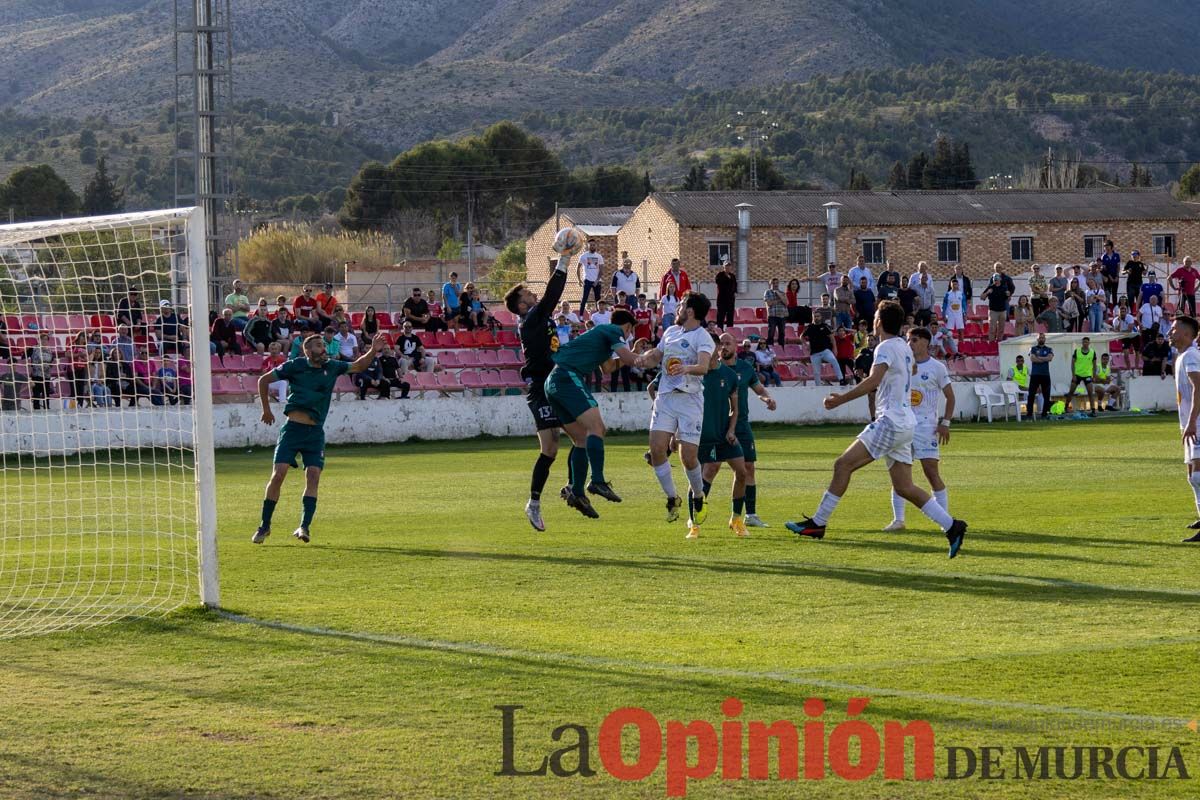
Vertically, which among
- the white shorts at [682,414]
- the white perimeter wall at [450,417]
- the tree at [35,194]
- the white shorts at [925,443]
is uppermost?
the tree at [35,194]

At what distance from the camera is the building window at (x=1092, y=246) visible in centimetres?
6775

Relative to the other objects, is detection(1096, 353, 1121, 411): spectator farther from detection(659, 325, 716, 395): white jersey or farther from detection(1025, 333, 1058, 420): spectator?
detection(659, 325, 716, 395): white jersey

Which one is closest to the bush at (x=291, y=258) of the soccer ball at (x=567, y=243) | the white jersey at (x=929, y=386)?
the soccer ball at (x=567, y=243)

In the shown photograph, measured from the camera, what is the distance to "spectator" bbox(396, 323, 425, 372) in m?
31.6

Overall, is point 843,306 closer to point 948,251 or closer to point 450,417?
point 450,417

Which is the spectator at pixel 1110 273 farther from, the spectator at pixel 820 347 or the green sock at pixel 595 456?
the green sock at pixel 595 456

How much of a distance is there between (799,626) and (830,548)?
3.75 m

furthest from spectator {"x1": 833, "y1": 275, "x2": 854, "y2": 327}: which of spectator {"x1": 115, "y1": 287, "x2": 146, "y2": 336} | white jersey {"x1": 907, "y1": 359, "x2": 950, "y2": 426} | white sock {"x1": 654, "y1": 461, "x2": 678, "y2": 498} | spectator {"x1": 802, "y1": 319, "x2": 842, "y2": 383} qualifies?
white sock {"x1": 654, "y1": 461, "x2": 678, "y2": 498}

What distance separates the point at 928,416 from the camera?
13641 millimetres

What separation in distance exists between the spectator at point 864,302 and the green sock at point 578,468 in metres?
21.7

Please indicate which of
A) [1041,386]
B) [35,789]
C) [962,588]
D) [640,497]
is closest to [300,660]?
[35,789]

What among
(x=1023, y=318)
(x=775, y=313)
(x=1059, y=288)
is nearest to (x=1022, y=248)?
(x=1059, y=288)

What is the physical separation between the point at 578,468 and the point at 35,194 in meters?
75.7

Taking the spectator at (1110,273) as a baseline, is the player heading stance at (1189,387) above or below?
below
